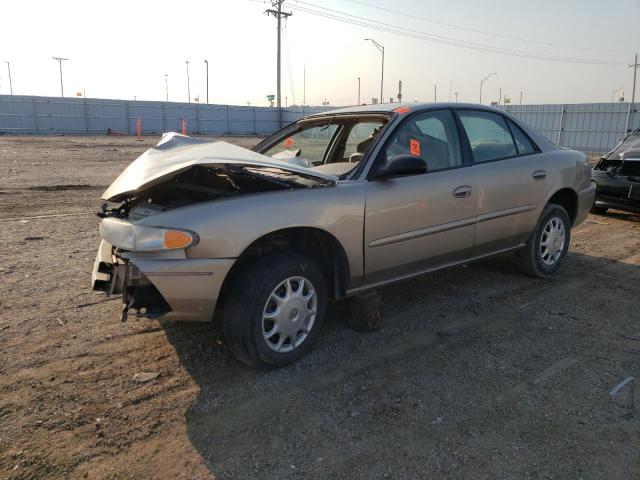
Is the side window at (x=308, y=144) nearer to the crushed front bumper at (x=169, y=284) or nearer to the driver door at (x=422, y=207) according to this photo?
the driver door at (x=422, y=207)

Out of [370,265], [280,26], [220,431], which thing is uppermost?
[280,26]

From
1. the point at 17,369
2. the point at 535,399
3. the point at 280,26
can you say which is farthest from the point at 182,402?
the point at 280,26

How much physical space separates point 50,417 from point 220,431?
0.92m

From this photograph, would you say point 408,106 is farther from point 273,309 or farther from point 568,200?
point 568,200

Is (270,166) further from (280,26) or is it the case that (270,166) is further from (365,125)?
(280,26)

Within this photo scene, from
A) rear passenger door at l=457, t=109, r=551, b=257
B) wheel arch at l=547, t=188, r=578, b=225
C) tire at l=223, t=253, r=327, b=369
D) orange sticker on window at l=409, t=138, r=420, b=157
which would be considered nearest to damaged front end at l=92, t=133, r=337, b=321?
tire at l=223, t=253, r=327, b=369

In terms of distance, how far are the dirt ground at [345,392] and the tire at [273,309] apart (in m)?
0.15

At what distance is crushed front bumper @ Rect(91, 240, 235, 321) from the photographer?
2873 millimetres

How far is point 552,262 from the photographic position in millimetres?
5242

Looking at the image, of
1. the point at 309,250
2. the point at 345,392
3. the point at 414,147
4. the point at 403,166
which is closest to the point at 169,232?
the point at 309,250

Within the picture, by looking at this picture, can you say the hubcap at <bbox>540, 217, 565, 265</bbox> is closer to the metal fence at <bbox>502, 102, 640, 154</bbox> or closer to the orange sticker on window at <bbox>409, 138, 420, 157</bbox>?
the orange sticker on window at <bbox>409, 138, 420, 157</bbox>

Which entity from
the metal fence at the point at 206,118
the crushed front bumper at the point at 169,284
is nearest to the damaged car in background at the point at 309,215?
the crushed front bumper at the point at 169,284

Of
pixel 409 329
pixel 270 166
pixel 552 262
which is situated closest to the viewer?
pixel 270 166

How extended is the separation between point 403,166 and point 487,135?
4.73 ft
